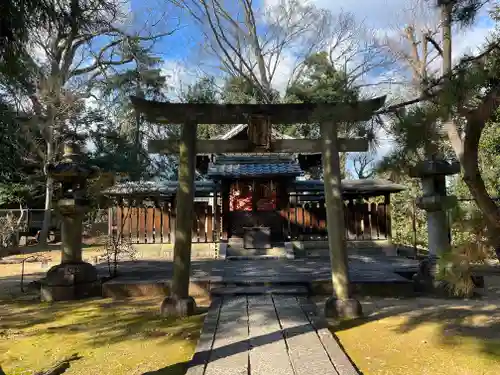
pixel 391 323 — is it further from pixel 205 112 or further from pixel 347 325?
pixel 205 112

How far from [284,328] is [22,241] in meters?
18.3

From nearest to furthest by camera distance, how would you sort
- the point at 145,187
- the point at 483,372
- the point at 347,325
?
the point at 483,372, the point at 347,325, the point at 145,187

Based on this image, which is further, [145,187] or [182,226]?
[145,187]

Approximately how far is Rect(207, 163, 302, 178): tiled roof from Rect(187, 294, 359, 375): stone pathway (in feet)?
22.5

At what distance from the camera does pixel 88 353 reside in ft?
13.1

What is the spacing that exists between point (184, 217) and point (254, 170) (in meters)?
7.13

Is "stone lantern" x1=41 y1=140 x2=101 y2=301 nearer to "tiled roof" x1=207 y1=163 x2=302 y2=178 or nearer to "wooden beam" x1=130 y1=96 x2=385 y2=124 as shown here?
"wooden beam" x1=130 y1=96 x2=385 y2=124

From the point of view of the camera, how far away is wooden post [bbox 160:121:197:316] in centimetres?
525

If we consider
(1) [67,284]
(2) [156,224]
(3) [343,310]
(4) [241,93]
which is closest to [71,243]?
(1) [67,284]

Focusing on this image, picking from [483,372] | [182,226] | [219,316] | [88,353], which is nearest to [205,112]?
[182,226]

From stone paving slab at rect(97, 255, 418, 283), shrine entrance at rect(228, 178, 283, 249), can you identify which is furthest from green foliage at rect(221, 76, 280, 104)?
stone paving slab at rect(97, 255, 418, 283)

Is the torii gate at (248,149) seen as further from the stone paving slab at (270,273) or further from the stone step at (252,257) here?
the stone step at (252,257)

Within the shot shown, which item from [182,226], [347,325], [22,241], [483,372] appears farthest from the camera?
[22,241]

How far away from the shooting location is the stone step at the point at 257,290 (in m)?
6.02
